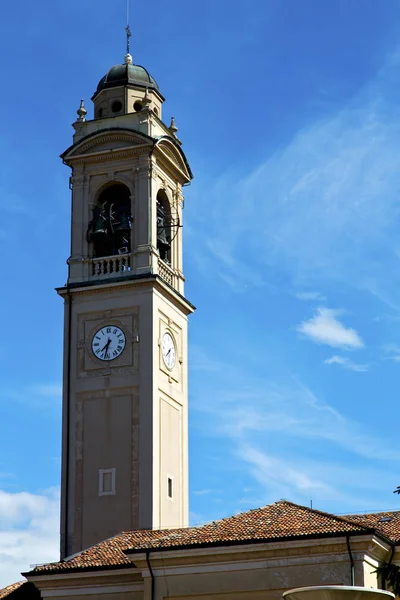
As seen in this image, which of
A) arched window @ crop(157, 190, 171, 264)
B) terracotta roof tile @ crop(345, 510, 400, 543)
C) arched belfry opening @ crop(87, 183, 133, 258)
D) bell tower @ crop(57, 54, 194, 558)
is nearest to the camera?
terracotta roof tile @ crop(345, 510, 400, 543)

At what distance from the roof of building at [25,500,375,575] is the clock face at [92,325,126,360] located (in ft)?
31.7

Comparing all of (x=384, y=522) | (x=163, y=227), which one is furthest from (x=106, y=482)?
(x=384, y=522)

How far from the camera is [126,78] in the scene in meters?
50.1

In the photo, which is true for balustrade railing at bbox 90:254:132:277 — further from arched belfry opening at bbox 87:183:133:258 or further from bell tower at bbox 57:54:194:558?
arched belfry opening at bbox 87:183:133:258

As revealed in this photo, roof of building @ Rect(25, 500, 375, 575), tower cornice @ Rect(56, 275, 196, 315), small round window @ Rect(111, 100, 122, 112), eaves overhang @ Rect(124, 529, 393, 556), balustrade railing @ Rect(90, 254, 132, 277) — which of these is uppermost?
small round window @ Rect(111, 100, 122, 112)

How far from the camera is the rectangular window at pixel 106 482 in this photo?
4388 centimetres

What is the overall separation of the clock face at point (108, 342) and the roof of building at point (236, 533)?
9.65 meters

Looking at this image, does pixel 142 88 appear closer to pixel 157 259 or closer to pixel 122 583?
pixel 157 259

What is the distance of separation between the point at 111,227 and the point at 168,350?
486cm

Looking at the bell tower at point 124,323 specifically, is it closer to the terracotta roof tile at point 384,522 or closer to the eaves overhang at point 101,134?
the eaves overhang at point 101,134

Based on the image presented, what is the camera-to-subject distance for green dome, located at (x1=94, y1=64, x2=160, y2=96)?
1973 inches

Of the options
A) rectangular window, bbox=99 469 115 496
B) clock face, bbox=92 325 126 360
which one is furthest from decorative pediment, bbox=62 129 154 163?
rectangular window, bbox=99 469 115 496

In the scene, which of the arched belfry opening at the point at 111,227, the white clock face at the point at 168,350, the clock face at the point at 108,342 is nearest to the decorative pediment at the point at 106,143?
the arched belfry opening at the point at 111,227

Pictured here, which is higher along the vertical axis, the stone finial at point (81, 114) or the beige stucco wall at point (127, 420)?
the stone finial at point (81, 114)
